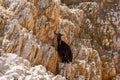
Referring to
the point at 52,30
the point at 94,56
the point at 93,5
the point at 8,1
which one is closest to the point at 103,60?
the point at 94,56

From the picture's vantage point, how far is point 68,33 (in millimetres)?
41406

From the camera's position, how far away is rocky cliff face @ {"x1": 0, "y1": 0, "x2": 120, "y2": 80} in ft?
87.9

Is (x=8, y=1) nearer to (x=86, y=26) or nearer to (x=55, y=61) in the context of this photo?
(x=55, y=61)

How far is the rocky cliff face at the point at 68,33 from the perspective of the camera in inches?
1055

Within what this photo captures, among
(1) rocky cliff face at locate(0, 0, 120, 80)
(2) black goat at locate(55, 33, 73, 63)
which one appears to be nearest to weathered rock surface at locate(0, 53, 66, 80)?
(1) rocky cliff face at locate(0, 0, 120, 80)

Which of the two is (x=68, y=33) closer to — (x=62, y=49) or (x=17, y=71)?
(x=62, y=49)

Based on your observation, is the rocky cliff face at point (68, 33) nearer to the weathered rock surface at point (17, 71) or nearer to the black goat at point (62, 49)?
the black goat at point (62, 49)

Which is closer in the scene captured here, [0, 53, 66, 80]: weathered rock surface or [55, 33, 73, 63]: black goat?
[0, 53, 66, 80]: weathered rock surface

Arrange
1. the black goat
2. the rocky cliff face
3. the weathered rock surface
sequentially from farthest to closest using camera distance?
the black goat, the rocky cliff face, the weathered rock surface

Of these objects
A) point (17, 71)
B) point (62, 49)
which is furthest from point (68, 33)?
point (17, 71)

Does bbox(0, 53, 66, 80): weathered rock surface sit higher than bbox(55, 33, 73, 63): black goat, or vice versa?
bbox(0, 53, 66, 80): weathered rock surface

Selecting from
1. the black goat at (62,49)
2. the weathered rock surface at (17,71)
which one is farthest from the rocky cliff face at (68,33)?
the weathered rock surface at (17,71)

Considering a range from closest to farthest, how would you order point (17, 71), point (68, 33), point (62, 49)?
point (17, 71) < point (62, 49) < point (68, 33)

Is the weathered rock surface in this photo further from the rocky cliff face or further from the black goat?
the black goat
